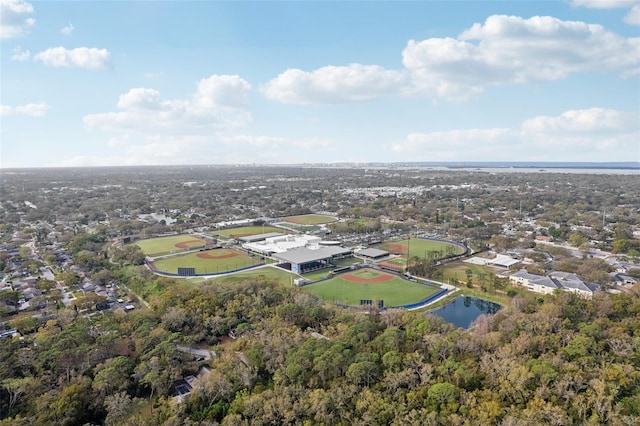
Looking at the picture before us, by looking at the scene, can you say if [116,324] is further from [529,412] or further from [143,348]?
[529,412]

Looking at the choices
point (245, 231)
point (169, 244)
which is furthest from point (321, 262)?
point (169, 244)

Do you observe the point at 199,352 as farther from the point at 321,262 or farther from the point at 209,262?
the point at 209,262

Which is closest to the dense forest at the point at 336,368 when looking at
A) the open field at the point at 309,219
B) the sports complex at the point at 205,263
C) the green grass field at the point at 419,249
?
the sports complex at the point at 205,263

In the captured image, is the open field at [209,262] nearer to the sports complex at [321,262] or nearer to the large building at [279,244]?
the sports complex at [321,262]

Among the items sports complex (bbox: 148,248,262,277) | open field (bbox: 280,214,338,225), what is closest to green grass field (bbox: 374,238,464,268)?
sports complex (bbox: 148,248,262,277)

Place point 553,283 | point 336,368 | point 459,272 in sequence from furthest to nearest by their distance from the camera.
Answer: point 459,272 < point 553,283 < point 336,368

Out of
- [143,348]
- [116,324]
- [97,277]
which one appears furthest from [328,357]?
[97,277]
